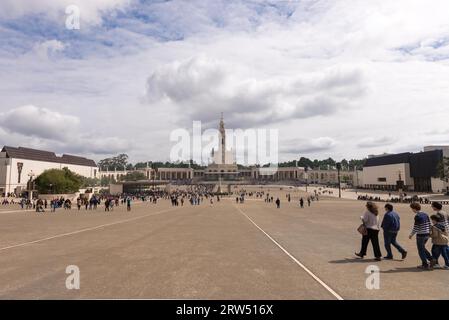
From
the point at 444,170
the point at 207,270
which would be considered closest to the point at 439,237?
the point at 207,270

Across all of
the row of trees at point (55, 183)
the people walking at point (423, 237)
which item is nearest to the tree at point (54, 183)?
the row of trees at point (55, 183)

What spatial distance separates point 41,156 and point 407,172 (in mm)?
137869

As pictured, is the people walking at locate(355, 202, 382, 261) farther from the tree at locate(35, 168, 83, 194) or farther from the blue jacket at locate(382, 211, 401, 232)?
the tree at locate(35, 168, 83, 194)

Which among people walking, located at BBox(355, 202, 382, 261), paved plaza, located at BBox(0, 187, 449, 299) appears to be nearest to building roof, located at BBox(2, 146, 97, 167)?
paved plaza, located at BBox(0, 187, 449, 299)

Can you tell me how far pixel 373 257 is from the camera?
11227 millimetres

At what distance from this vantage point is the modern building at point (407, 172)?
10912 centimetres

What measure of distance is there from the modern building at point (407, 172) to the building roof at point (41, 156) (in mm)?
123277

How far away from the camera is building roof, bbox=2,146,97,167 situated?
116 meters

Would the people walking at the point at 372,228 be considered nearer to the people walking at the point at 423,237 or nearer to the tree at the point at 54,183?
the people walking at the point at 423,237

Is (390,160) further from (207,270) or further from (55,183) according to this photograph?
(207,270)

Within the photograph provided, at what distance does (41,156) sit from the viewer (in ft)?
435
